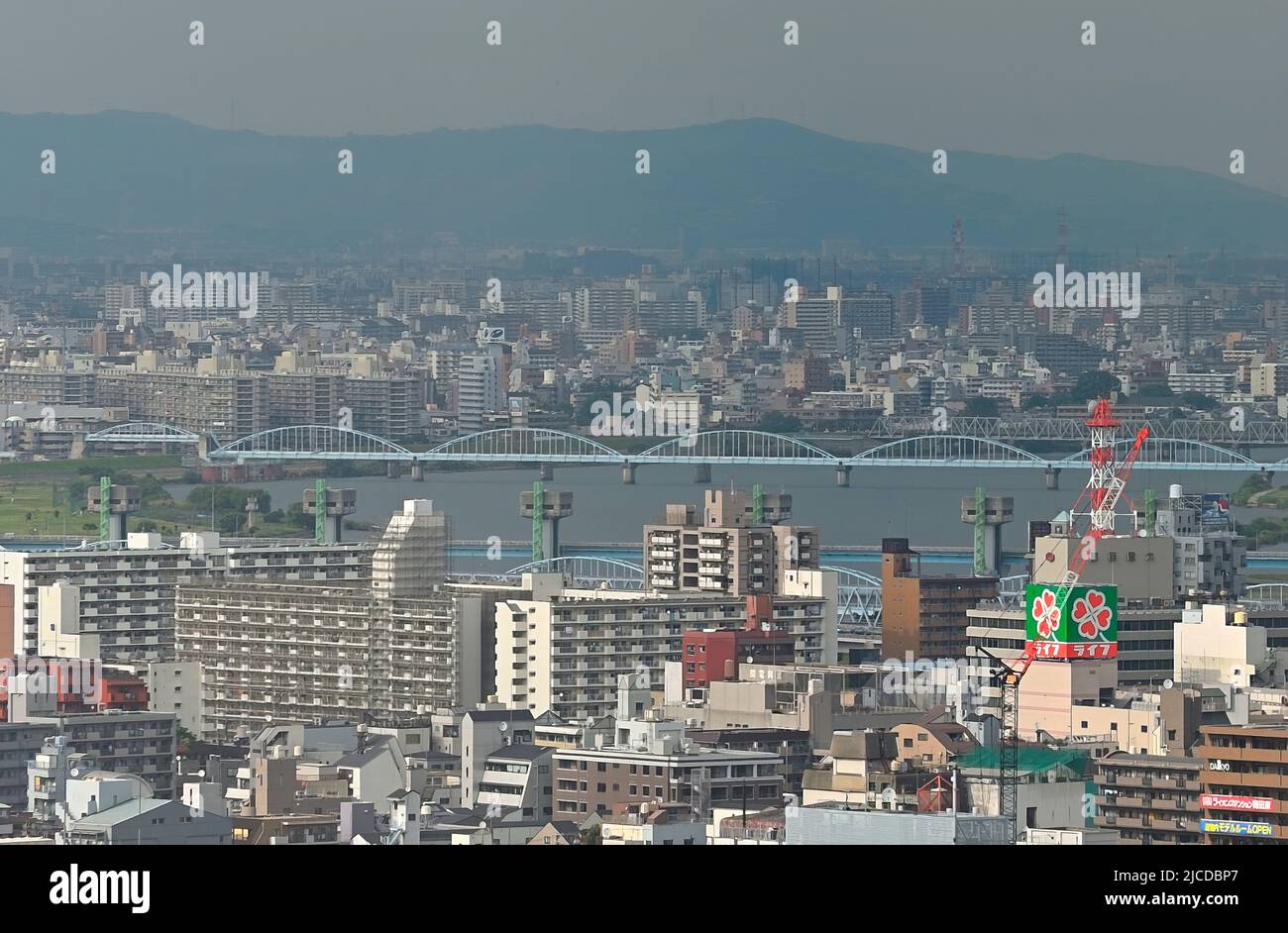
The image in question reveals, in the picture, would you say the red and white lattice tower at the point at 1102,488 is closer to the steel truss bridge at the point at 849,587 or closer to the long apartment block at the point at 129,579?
the steel truss bridge at the point at 849,587

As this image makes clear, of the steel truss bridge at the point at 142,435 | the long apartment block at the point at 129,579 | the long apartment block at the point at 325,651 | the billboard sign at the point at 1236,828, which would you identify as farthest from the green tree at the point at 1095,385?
the billboard sign at the point at 1236,828

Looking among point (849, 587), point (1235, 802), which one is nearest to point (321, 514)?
point (849, 587)

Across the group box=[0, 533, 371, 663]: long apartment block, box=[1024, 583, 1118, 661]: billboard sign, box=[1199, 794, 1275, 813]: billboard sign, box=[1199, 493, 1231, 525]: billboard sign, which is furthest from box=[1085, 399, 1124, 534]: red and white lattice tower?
box=[1199, 794, 1275, 813]: billboard sign

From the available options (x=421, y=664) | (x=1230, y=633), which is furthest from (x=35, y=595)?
(x=1230, y=633)

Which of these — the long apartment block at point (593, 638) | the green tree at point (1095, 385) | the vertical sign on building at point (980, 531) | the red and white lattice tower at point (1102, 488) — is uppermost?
the green tree at point (1095, 385)
